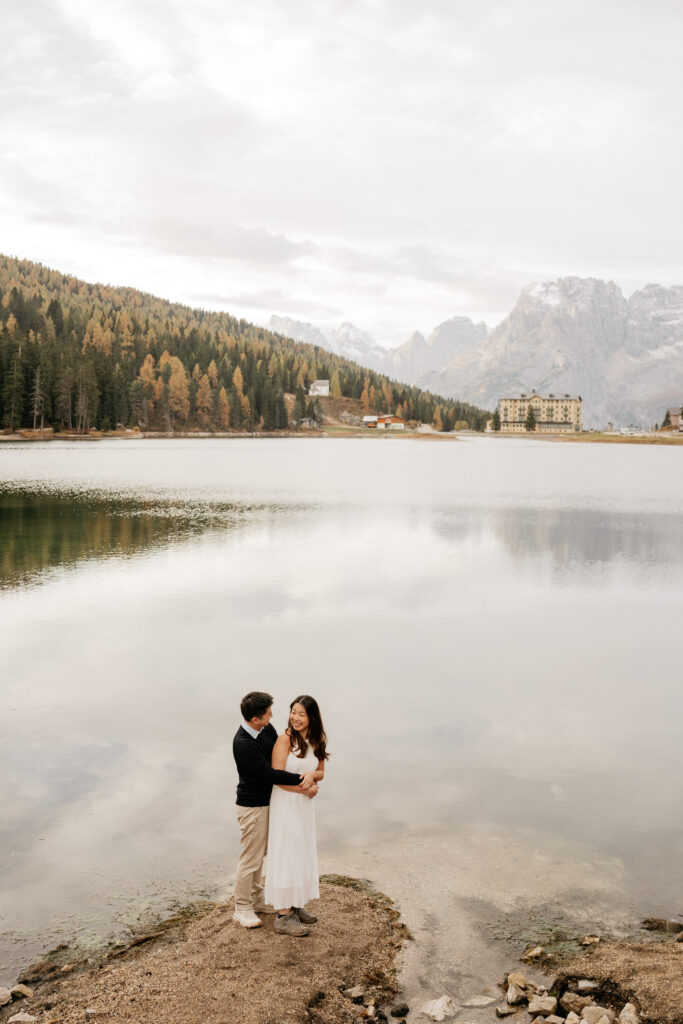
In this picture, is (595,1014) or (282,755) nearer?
(595,1014)

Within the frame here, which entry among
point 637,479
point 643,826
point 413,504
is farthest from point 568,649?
point 637,479

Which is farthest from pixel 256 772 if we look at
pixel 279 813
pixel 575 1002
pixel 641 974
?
pixel 641 974

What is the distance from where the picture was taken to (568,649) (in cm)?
1992

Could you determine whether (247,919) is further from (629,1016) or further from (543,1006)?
(629,1016)

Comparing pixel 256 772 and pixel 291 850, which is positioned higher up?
pixel 256 772

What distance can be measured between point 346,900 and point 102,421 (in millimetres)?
185870

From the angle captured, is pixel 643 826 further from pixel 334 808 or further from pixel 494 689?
pixel 494 689

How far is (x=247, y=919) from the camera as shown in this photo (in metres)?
8.20

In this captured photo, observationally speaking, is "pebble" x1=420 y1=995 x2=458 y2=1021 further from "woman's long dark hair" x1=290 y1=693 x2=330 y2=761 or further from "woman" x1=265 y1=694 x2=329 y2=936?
"woman's long dark hair" x1=290 y1=693 x2=330 y2=761

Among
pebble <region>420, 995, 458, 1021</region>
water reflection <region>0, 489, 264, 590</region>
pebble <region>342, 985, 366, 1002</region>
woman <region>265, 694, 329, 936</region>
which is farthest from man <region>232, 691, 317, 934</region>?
water reflection <region>0, 489, 264, 590</region>

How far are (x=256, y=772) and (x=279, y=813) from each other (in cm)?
52

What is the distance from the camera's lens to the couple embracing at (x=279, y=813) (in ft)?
26.8

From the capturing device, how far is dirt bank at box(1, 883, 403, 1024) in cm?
678

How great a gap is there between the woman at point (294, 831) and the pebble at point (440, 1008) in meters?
1.58
